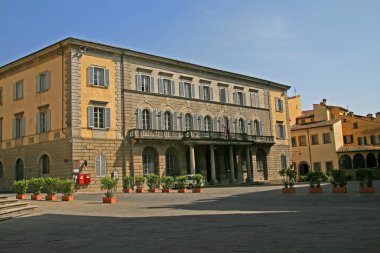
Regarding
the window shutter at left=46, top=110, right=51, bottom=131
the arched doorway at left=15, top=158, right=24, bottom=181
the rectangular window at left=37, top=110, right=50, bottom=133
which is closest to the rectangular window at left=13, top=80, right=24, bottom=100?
the rectangular window at left=37, top=110, right=50, bottom=133

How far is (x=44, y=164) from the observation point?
32.9m

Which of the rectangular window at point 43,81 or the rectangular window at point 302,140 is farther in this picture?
the rectangular window at point 302,140

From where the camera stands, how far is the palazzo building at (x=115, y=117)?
3156 centimetres

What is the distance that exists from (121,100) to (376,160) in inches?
1297

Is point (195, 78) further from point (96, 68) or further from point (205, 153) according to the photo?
point (96, 68)

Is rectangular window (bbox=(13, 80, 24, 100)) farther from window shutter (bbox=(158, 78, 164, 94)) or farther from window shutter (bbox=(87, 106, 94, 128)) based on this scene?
window shutter (bbox=(158, 78, 164, 94))

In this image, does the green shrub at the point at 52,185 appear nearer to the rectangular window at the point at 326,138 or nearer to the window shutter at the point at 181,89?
the window shutter at the point at 181,89

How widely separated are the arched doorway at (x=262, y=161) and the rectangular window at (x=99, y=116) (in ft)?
65.2

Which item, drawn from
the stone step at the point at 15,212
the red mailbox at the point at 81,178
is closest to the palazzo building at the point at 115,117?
the red mailbox at the point at 81,178

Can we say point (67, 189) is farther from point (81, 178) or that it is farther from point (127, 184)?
point (81, 178)

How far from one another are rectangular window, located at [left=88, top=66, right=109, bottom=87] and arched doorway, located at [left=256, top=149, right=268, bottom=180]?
20.6 metres

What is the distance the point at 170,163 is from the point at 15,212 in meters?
22.9

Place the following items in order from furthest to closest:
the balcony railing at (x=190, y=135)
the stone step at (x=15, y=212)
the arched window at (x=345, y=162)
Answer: the arched window at (x=345, y=162) < the balcony railing at (x=190, y=135) < the stone step at (x=15, y=212)

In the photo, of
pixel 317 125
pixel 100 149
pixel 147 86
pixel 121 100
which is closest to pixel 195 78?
pixel 147 86
